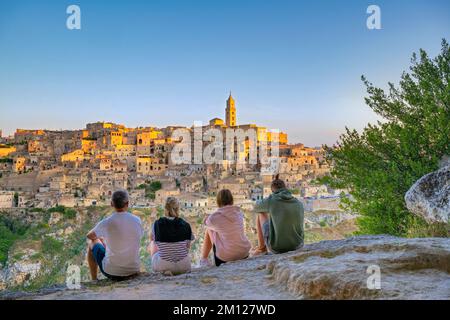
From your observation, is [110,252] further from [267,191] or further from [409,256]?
[267,191]

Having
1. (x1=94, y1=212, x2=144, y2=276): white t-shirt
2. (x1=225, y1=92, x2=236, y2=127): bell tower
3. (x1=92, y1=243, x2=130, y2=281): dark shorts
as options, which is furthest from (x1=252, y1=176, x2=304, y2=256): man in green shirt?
(x1=225, y1=92, x2=236, y2=127): bell tower

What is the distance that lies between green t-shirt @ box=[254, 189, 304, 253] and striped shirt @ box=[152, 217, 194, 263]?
90cm

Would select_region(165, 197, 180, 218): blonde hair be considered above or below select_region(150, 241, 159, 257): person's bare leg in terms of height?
above

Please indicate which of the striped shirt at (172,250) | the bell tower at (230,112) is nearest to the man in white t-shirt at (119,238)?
the striped shirt at (172,250)

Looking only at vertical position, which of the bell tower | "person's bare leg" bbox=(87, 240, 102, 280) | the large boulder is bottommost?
"person's bare leg" bbox=(87, 240, 102, 280)

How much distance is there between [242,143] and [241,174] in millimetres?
6757


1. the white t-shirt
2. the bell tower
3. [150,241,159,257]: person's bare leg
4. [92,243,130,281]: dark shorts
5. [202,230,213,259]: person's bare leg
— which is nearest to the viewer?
the white t-shirt

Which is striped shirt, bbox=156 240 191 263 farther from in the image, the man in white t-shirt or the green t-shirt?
the green t-shirt

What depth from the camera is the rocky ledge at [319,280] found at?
7.75ft

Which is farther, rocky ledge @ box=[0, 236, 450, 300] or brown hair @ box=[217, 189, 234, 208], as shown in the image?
brown hair @ box=[217, 189, 234, 208]

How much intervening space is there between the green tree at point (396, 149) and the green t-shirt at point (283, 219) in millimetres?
3295

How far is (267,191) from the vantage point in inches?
1667

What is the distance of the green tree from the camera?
23.5 feet

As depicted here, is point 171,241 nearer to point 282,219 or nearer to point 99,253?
point 99,253
